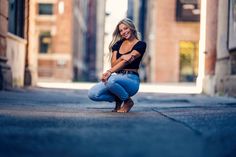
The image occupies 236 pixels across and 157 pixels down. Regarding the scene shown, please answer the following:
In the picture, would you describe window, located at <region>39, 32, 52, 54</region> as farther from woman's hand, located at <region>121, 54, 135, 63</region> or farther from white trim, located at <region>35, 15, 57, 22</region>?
woman's hand, located at <region>121, 54, 135, 63</region>

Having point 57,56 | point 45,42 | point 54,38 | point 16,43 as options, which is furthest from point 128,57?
point 54,38

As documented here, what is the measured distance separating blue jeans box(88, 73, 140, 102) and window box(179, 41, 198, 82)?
25.2 metres

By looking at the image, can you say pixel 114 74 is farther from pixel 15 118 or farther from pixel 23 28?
pixel 23 28

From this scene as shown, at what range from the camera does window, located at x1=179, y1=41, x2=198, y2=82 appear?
30.1 meters

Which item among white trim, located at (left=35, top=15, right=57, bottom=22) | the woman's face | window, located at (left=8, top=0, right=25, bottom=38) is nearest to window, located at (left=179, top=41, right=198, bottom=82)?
white trim, located at (left=35, top=15, right=57, bottom=22)

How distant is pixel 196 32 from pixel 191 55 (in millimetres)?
1539

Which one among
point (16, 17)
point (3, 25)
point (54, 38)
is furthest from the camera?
point (54, 38)

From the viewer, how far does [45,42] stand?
29.5 meters

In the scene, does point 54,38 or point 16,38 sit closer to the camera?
point 16,38

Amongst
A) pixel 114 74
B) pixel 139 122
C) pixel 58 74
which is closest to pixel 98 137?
pixel 139 122

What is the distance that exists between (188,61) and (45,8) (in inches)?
389

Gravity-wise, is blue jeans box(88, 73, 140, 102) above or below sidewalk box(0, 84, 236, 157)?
above

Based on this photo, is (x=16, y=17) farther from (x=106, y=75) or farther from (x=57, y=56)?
(x=57, y=56)

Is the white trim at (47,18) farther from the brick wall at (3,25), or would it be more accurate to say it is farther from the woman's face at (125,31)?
the woman's face at (125,31)
